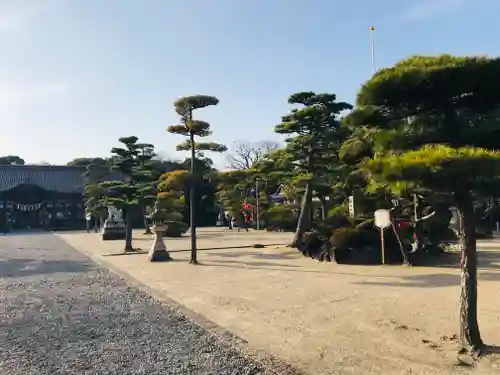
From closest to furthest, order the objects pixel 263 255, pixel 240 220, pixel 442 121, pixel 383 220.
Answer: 1. pixel 442 121
2. pixel 383 220
3. pixel 263 255
4. pixel 240 220

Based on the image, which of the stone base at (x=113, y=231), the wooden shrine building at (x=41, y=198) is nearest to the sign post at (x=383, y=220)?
the stone base at (x=113, y=231)

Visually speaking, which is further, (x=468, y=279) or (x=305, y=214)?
(x=305, y=214)

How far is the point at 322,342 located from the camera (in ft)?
16.5

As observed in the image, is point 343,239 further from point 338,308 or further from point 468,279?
point 468,279

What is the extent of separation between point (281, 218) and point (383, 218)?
11512 mm

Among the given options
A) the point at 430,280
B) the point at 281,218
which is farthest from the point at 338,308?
the point at 281,218

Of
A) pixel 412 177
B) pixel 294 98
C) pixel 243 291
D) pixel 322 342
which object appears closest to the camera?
pixel 412 177

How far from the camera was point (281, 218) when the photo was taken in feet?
74.6

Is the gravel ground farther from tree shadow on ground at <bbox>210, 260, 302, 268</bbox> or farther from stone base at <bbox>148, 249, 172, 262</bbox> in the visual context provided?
stone base at <bbox>148, 249, 172, 262</bbox>

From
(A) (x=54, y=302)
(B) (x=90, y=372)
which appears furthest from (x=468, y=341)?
(A) (x=54, y=302)

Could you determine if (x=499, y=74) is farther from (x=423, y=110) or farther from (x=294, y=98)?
(x=294, y=98)

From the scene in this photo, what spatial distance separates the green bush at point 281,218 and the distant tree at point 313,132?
18.2 feet

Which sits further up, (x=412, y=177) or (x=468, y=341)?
(x=412, y=177)

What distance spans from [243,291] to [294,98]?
8029 mm
